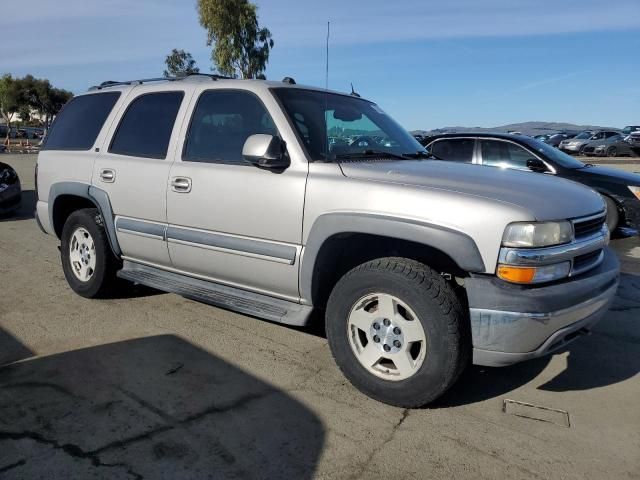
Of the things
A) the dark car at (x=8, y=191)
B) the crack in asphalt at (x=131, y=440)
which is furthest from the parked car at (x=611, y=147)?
the crack in asphalt at (x=131, y=440)

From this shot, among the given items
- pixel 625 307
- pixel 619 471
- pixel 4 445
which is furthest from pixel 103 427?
pixel 625 307

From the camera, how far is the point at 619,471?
8.66ft

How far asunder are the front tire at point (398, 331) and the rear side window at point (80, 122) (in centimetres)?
296

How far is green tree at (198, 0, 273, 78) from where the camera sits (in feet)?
105

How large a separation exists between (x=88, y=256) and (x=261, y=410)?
107 inches

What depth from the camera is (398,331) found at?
314cm

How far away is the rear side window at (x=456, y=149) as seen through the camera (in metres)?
8.37

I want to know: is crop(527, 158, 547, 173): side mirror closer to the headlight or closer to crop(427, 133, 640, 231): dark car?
crop(427, 133, 640, 231): dark car

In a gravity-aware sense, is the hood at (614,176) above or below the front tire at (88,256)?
above

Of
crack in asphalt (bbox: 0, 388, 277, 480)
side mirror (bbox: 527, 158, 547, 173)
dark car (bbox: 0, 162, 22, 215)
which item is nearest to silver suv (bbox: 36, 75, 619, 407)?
crack in asphalt (bbox: 0, 388, 277, 480)

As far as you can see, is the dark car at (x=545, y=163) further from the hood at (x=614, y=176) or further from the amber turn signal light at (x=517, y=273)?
the amber turn signal light at (x=517, y=273)

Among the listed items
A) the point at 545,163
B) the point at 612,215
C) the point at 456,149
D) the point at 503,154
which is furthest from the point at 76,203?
the point at 612,215

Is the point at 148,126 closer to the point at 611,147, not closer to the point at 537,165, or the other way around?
the point at 537,165

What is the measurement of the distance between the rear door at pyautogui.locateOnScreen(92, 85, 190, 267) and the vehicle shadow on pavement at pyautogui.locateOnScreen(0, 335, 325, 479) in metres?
1.01
